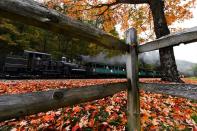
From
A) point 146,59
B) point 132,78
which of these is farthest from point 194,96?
→ point 146,59

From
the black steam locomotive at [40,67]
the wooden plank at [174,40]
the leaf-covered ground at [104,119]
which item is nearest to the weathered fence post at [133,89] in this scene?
the wooden plank at [174,40]

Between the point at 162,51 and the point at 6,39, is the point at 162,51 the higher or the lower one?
the lower one

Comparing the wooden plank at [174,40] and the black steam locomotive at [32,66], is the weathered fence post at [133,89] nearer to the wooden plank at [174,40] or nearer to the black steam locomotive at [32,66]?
the wooden plank at [174,40]

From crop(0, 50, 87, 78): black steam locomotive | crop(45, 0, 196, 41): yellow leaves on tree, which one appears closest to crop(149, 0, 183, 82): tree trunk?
crop(45, 0, 196, 41): yellow leaves on tree

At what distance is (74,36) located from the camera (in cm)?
231

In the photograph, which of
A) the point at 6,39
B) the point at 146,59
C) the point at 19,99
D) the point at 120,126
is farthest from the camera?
the point at 146,59

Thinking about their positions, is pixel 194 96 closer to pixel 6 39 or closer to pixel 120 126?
pixel 120 126

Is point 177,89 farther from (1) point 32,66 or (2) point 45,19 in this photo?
(1) point 32,66

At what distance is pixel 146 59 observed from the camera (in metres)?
43.1

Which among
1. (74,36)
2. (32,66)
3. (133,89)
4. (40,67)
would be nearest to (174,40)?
(133,89)

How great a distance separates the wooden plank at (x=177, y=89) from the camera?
6.93 ft

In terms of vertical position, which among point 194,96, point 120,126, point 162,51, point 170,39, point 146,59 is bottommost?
point 120,126

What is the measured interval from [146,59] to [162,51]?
Result: 113 ft

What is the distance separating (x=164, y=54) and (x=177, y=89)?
7504 millimetres
